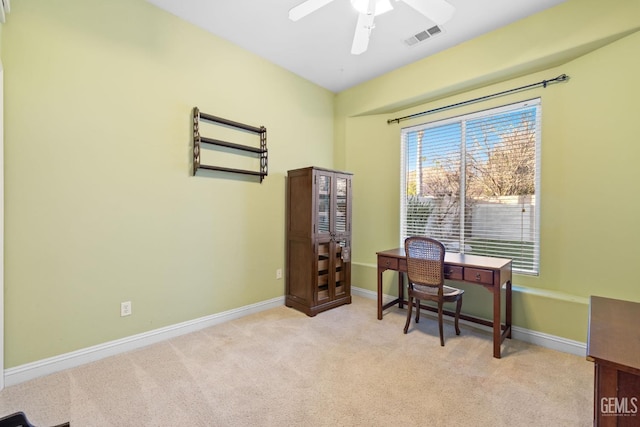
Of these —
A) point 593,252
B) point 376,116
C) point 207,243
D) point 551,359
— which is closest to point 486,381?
point 551,359

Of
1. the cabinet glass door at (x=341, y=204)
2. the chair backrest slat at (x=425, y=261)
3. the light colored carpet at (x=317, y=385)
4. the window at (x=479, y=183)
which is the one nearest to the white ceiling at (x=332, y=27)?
the window at (x=479, y=183)

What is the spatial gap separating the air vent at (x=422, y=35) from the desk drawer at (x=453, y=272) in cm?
229

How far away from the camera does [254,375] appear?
6.79 feet

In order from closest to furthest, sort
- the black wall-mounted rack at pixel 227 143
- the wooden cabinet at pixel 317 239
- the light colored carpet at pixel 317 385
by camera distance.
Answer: the light colored carpet at pixel 317 385 < the black wall-mounted rack at pixel 227 143 < the wooden cabinet at pixel 317 239

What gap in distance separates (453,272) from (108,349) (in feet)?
9.84

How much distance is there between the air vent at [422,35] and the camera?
2.80m

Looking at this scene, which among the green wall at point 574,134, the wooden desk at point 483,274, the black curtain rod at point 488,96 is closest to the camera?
the green wall at point 574,134

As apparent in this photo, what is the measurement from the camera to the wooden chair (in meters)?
2.59

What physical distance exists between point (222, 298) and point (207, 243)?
2.02 ft

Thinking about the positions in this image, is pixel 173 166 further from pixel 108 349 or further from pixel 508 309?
pixel 508 309

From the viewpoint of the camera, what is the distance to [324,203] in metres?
3.41

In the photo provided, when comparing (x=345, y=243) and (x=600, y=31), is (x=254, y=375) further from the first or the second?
(x=600, y=31)

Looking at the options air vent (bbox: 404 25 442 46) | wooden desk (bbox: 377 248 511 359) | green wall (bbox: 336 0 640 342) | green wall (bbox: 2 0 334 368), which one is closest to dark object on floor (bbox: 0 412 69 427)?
green wall (bbox: 2 0 334 368)

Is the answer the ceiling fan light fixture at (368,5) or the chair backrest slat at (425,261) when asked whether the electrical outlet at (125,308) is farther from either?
the ceiling fan light fixture at (368,5)
